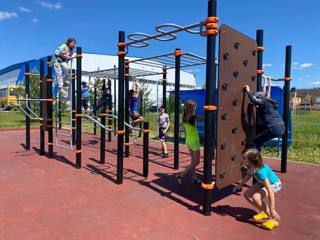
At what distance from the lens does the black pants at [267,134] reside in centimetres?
420

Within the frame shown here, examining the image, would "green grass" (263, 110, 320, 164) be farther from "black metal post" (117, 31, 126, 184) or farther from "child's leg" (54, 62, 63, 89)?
"child's leg" (54, 62, 63, 89)

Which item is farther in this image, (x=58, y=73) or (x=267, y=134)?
(x=58, y=73)

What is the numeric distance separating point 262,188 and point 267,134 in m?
1.01

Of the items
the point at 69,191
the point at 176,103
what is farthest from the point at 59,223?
the point at 176,103

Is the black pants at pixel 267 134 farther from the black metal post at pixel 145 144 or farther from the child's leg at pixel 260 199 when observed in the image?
the black metal post at pixel 145 144

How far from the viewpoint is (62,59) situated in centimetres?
677

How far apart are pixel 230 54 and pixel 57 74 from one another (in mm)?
4515

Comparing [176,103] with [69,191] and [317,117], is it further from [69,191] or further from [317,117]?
[317,117]

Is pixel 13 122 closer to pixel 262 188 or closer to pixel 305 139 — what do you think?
pixel 305 139

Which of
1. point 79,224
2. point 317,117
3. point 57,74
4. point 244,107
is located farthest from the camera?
point 317,117

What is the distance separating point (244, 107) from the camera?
425 cm

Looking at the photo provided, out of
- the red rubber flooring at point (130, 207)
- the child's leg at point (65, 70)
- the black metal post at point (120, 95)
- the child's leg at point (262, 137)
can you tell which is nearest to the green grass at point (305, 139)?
the red rubber flooring at point (130, 207)

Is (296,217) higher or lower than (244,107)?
lower

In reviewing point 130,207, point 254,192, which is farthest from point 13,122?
point 254,192
